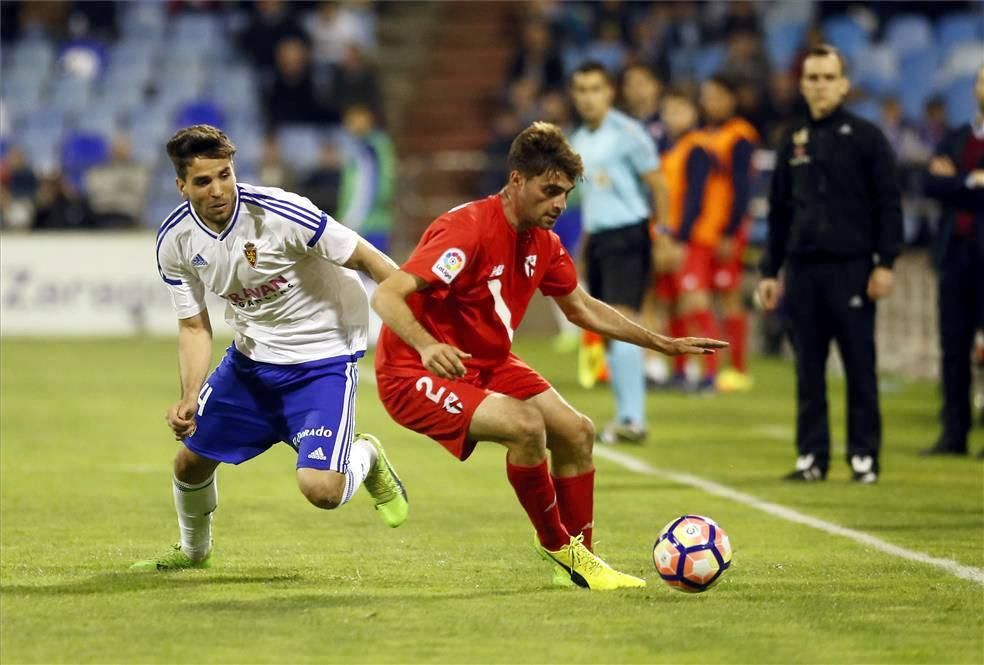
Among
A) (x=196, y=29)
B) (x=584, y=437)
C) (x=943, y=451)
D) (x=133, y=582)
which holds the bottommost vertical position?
(x=943, y=451)

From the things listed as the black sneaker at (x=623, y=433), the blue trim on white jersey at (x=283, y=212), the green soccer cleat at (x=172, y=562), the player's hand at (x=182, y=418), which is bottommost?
the black sneaker at (x=623, y=433)

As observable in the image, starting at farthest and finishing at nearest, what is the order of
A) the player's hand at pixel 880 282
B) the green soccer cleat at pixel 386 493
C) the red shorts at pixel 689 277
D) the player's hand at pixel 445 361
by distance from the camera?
the red shorts at pixel 689 277
the player's hand at pixel 880 282
the green soccer cleat at pixel 386 493
the player's hand at pixel 445 361

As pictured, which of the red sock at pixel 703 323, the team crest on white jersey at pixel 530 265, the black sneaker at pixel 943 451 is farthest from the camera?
the red sock at pixel 703 323

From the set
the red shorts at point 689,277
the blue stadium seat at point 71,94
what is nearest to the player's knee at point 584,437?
the red shorts at point 689,277

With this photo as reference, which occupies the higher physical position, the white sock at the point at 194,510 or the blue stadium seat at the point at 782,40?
the blue stadium seat at the point at 782,40

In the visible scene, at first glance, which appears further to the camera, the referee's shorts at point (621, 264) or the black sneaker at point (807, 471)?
the referee's shorts at point (621, 264)

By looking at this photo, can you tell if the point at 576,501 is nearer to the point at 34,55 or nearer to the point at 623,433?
the point at 623,433

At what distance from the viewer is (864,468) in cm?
991

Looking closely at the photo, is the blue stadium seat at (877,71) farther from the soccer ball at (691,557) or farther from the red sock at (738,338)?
the soccer ball at (691,557)

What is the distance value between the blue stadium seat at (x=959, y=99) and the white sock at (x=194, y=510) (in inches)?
657

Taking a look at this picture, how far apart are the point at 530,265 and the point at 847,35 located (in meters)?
18.5

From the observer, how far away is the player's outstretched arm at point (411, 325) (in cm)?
591

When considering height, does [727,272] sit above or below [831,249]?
below

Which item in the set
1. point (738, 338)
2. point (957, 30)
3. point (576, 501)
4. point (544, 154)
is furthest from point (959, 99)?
point (544, 154)
